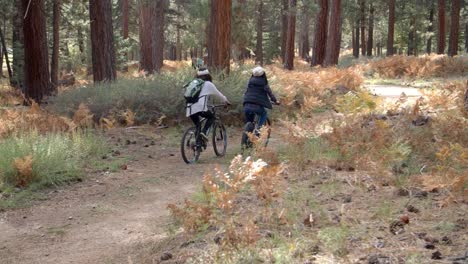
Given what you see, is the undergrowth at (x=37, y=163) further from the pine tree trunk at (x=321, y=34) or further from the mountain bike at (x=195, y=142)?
the pine tree trunk at (x=321, y=34)

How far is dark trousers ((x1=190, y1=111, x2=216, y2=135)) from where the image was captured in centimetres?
921

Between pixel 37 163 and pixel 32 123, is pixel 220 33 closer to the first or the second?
pixel 32 123

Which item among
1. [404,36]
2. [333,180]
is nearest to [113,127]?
[333,180]

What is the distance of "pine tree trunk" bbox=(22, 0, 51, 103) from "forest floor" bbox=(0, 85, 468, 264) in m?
8.34

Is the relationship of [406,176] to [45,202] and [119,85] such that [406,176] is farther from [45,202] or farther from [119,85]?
[119,85]

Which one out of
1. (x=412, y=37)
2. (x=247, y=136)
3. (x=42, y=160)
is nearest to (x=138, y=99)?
(x=247, y=136)

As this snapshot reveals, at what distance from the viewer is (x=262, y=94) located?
9547 mm

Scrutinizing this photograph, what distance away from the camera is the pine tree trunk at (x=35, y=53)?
48.1 feet

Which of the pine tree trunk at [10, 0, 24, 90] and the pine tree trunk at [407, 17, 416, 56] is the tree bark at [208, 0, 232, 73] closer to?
the pine tree trunk at [10, 0, 24, 90]

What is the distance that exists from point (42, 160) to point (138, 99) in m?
5.31

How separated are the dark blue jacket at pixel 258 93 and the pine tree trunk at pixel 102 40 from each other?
7178 mm

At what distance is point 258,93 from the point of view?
9508mm

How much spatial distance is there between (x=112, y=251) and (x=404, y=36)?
181 ft

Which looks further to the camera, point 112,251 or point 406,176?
point 406,176
